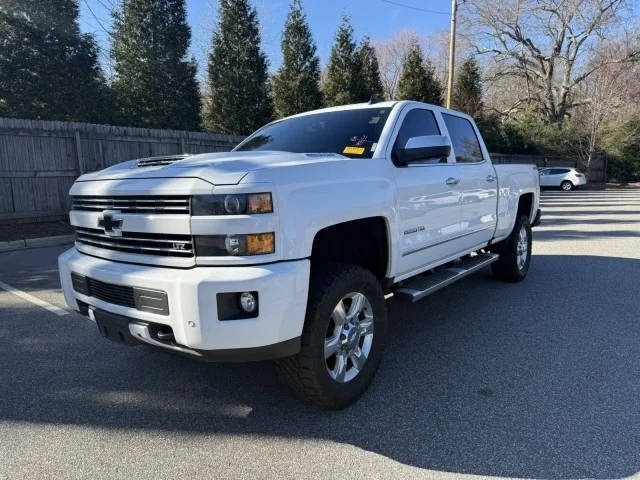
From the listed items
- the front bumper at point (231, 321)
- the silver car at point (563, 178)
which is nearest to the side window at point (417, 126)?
the front bumper at point (231, 321)

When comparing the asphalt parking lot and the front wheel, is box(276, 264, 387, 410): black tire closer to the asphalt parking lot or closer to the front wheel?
the asphalt parking lot

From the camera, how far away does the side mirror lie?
11.3 feet

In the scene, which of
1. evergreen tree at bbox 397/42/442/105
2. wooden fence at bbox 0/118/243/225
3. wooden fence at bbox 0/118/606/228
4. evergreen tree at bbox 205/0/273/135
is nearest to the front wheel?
evergreen tree at bbox 397/42/442/105

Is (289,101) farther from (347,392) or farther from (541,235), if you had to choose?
(347,392)

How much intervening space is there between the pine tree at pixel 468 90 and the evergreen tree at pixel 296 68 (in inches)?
610

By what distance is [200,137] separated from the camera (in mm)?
14492

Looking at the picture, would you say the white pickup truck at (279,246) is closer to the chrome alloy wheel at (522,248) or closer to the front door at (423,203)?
the front door at (423,203)

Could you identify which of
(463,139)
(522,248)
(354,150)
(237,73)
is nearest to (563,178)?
(237,73)

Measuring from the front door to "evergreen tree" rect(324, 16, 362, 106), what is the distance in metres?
20.4

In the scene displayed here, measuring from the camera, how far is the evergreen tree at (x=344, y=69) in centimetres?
2370

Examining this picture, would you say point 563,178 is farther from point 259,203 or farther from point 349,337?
point 259,203

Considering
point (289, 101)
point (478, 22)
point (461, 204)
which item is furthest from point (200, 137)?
point (478, 22)

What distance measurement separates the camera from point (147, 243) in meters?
2.74

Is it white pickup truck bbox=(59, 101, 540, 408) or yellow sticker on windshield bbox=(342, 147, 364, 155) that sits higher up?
yellow sticker on windshield bbox=(342, 147, 364, 155)
